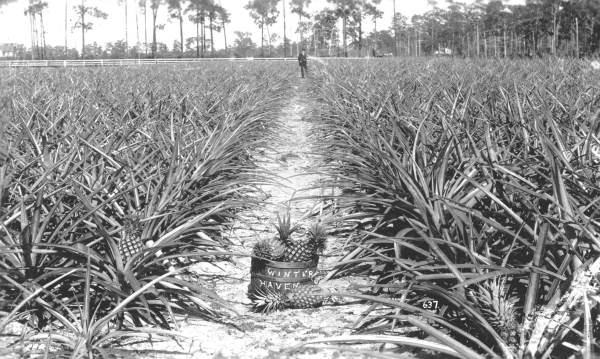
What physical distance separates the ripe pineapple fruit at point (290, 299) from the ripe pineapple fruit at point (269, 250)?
0.19 m

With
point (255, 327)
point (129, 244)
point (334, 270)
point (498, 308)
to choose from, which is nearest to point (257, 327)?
point (255, 327)

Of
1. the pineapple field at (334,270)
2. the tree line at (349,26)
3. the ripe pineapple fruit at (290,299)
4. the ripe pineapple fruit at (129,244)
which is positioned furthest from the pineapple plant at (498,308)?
the tree line at (349,26)

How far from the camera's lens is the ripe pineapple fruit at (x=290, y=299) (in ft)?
9.39

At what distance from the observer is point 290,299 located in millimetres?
2875

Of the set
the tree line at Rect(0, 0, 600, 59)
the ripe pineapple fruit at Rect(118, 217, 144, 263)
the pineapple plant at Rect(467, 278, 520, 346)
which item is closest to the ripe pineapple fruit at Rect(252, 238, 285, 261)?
the ripe pineapple fruit at Rect(118, 217, 144, 263)

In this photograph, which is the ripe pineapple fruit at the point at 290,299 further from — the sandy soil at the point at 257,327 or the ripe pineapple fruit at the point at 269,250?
the ripe pineapple fruit at the point at 269,250

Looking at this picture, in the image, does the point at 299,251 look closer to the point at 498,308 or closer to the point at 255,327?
the point at 255,327

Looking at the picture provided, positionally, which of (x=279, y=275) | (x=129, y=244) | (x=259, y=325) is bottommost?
(x=259, y=325)

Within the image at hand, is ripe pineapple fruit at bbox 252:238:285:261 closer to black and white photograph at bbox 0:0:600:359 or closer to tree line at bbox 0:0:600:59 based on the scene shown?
black and white photograph at bbox 0:0:600:359

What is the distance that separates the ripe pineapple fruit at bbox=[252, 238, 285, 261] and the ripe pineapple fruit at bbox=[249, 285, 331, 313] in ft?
0.62

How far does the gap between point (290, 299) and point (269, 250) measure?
0.30m

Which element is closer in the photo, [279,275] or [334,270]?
[279,275]

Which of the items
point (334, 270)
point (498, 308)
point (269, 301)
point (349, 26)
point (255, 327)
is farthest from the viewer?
point (349, 26)

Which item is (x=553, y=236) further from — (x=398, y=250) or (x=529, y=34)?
(x=529, y=34)
